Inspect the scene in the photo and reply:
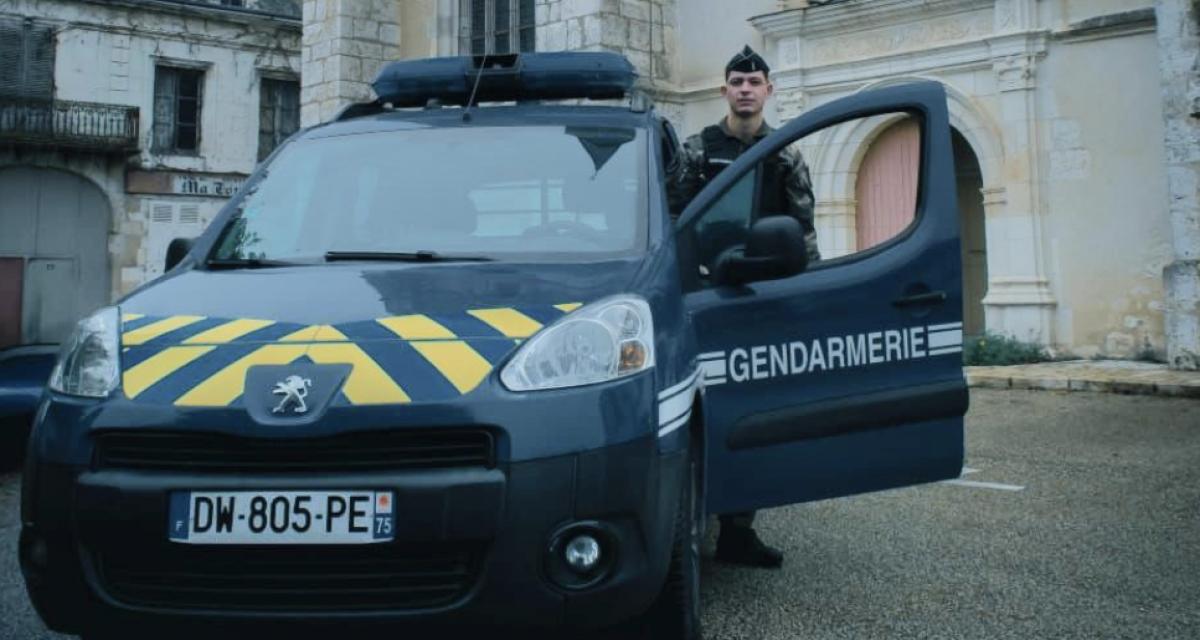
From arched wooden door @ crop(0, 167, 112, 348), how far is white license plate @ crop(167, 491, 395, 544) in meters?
21.1

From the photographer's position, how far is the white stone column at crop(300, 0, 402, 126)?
51.1 feet

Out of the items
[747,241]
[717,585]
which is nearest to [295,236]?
[747,241]

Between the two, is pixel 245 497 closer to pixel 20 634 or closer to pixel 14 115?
pixel 20 634

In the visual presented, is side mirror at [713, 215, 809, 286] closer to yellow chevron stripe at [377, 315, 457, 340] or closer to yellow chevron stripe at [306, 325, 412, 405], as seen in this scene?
yellow chevron stripe at [377, 315, 457, 340]

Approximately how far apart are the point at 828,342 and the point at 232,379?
181 cm

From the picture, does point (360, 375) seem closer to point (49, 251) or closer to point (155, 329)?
point (155, 329)

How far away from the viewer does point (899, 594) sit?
11.3 ft

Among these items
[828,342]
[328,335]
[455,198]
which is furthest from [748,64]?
[328,335]

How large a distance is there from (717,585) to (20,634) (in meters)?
2.25

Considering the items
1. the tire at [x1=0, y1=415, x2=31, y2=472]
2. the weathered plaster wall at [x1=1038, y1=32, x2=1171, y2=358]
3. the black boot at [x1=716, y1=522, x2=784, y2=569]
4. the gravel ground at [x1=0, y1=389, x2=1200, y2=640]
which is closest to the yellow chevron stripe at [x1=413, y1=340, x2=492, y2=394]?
the gravel ground at [x1=0, y1=389, x2=1200, y2=640]

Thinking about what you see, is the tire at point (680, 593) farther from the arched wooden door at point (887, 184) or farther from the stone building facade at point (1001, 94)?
the arched wooden door at point (887, 184)

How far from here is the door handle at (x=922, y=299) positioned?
3.28 metres

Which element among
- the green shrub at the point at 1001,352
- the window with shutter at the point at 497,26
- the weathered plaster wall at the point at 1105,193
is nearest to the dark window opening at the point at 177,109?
the window with shutter at the point at 497,26

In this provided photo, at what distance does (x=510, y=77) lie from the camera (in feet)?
13.5
